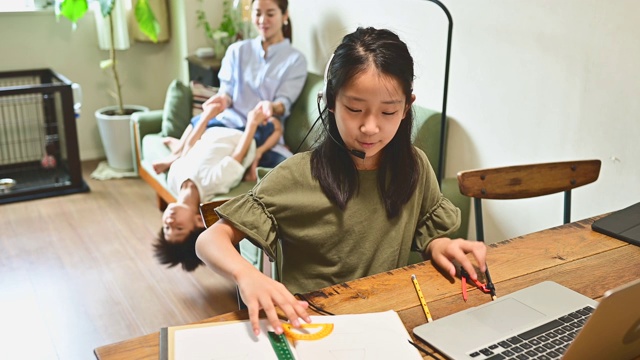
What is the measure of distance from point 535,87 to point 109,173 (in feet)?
9.51

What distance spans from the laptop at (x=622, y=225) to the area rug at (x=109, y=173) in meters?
3.22

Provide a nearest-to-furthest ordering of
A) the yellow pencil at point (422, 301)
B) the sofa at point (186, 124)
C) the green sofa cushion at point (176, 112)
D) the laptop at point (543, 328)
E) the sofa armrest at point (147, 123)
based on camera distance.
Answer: the laptop at point (543, 328) → the yellow pencil at point (422, 301) → the sofa at point (186, 124) → the green sofa cushion at point (176, 112) → the sofa armrest at point (147, 123)

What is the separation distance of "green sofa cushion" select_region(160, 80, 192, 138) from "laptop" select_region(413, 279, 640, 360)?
272 centimetres

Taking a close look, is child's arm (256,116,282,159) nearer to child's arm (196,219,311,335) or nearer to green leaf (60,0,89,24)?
green leaf (60,0,89,24)

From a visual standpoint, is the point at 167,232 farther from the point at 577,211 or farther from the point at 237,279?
the point at 237,279

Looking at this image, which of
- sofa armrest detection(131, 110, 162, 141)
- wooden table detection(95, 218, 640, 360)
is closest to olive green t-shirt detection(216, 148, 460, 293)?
wooden table detection(95, 218, 640, 360)

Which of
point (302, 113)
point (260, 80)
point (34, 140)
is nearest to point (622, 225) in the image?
point (302, 113)

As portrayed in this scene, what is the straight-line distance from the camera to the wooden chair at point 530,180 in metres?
1.71

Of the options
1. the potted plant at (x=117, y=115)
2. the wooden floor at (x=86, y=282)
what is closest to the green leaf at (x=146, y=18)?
the potted plant at (x=117, y=115)

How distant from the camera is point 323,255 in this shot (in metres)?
1.37

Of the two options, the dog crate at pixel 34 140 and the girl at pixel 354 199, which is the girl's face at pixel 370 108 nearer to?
the girl at pixel 354 199

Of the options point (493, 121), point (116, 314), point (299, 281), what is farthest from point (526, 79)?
point (116, 314)

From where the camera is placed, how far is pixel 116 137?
4164 mm

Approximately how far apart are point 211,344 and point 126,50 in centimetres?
387
